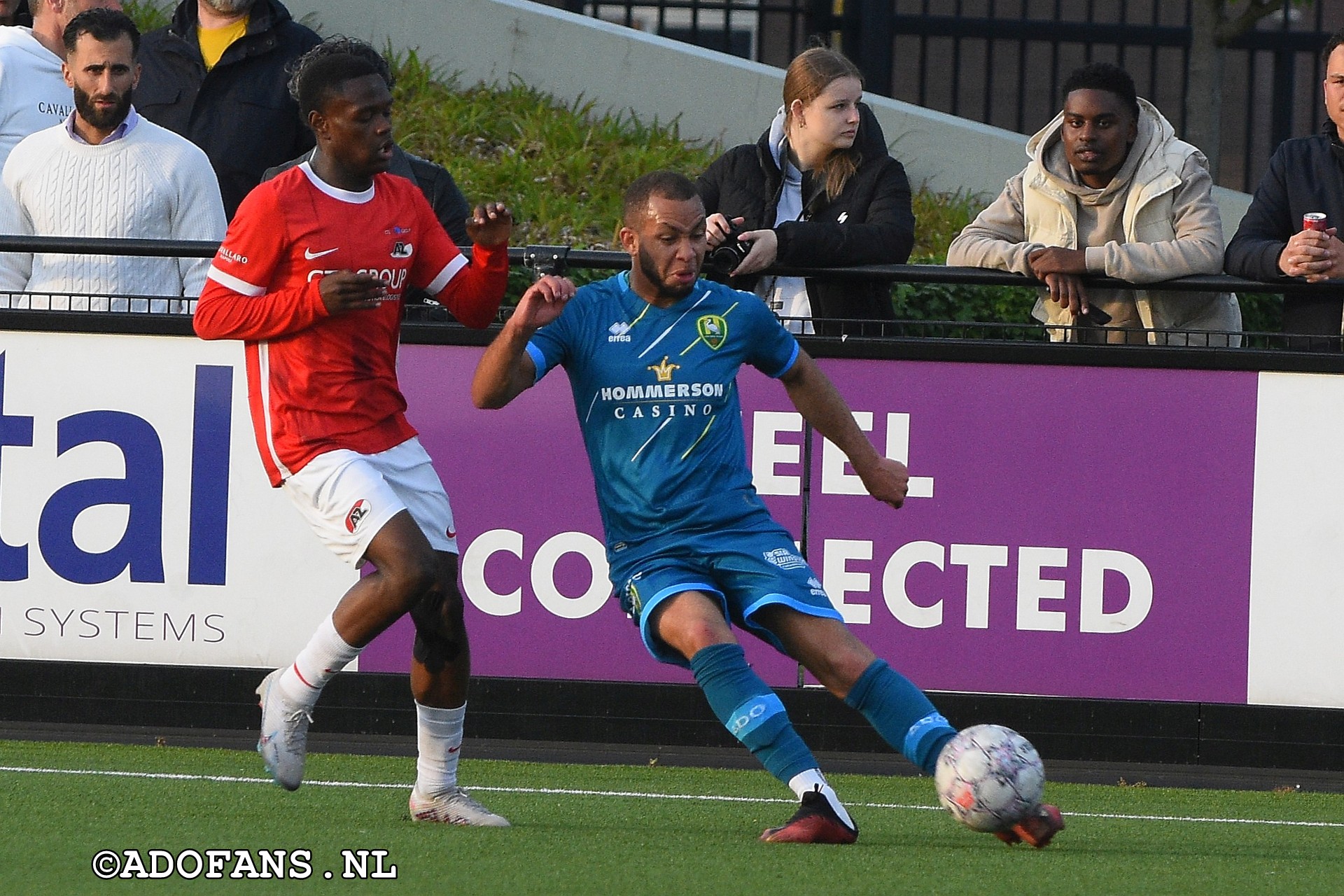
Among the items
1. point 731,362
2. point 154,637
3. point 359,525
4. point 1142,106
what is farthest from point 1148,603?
point 154,637

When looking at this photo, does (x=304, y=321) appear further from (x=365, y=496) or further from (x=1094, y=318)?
(x=1094, y=318)

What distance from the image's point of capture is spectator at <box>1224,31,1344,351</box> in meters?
7.73

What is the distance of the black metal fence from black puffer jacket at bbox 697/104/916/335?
27.7 ft

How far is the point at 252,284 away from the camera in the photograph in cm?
593

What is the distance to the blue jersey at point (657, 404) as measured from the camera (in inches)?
225

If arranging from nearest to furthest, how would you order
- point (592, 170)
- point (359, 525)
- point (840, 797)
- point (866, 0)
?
point (359, 525) → point (840, 797) → point (592, 170) → point (866, 0)

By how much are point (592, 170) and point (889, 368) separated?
705 cm

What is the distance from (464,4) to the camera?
1510 centimetres

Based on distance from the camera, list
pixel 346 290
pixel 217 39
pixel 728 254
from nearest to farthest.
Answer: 1. pixel 346 290
2. pixel 728 254
3. pixel 217 39

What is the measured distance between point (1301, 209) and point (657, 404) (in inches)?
132

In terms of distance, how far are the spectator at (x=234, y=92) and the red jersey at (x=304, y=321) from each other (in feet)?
9.17

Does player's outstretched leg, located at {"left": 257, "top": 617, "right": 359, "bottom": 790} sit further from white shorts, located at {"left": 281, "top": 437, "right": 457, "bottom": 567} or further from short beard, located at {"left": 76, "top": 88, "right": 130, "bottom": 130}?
short beard, located at {"left": 76, "top": 88, "right": 130, "bottom": 130}

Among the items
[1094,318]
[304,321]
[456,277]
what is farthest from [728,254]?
[304,321]

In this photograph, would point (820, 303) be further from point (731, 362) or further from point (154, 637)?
point (154, 637)
